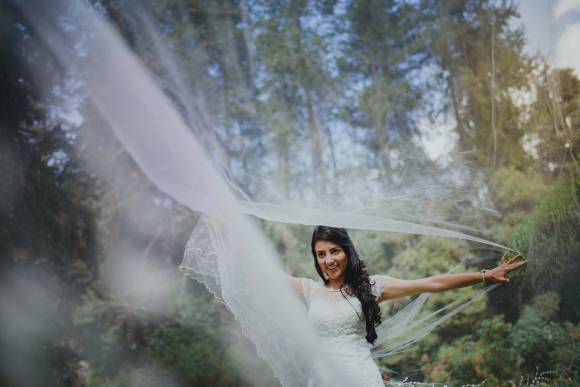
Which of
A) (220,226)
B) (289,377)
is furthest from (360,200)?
(289,377)

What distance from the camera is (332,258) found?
1692 mm

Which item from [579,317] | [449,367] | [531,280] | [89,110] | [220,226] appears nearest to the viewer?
[220,226]

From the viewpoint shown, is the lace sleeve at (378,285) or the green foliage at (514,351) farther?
the green foliage at (514,351)

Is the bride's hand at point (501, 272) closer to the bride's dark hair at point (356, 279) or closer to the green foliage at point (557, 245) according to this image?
the bride's dark hair at point (356, 279)

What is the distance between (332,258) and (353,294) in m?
0.15

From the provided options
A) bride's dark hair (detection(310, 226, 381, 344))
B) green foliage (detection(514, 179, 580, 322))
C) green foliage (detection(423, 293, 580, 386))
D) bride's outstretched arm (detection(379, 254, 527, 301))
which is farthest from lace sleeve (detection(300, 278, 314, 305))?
green foliage (detection(423, 293, 580, 386))

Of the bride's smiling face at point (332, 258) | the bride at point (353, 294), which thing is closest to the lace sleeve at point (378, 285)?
the bride at point (353, 294)

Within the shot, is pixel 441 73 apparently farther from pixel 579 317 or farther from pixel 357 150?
pixel 579 317

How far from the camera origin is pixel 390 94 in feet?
17.8

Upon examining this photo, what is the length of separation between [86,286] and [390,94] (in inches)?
160

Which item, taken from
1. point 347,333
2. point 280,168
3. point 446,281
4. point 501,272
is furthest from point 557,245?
point 280,168

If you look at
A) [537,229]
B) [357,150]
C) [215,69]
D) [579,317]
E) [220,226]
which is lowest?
[579,317]

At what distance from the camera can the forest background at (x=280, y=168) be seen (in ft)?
13.9

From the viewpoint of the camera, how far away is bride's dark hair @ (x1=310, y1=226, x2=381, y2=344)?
1654 mm
